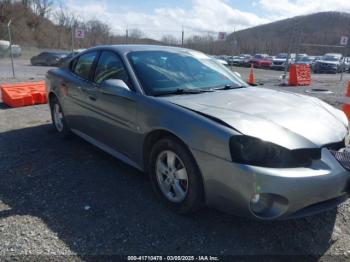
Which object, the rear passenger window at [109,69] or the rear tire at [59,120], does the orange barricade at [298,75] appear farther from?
the rear passenger window at [109,69]

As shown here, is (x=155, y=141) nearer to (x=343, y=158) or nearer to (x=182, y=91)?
(x=182, y=91)

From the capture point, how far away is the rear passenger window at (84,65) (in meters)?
4.31

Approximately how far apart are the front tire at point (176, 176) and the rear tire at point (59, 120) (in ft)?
7.83

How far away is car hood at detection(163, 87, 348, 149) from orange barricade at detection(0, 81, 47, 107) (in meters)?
5.98

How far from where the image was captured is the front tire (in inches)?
106

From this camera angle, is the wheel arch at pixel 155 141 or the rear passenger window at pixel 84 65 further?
the rear passenger window at pixel 84 65

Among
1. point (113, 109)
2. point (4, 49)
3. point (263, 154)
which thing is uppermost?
point (4, 49)

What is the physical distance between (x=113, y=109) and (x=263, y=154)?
1.84 meters

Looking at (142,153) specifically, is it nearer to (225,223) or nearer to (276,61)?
(225,223)

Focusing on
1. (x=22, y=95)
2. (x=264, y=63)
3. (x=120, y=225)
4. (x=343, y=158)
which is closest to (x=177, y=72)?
(x=120, y=225)

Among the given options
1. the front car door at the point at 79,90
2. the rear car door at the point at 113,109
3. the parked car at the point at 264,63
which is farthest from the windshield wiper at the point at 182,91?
the parked car at the point at 264,63

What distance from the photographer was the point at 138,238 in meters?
2.64

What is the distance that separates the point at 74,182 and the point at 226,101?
1.94 m

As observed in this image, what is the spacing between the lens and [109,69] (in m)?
3.87
